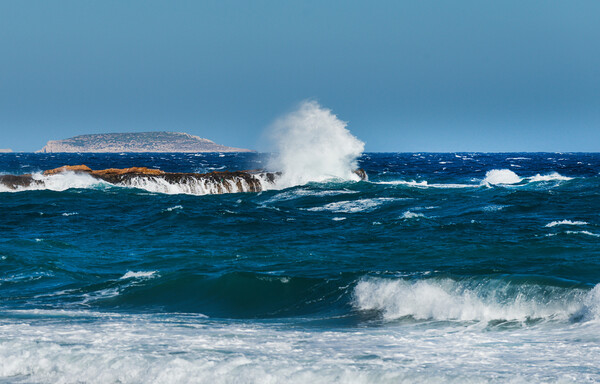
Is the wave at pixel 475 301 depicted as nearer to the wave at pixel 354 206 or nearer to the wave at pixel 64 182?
the wave at pixel 354 206

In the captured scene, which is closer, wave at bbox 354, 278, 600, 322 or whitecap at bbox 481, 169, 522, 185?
wave at bbox 354, 278, 600, 322

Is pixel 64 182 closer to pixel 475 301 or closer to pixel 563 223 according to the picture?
pixel 563 223

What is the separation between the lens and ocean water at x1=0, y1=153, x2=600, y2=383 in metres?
5.86

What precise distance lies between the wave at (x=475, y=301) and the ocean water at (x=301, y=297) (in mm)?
30

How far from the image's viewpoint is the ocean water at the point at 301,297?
5855 millimetres

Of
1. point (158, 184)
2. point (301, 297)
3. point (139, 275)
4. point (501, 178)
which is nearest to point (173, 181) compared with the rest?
point (158, 184)

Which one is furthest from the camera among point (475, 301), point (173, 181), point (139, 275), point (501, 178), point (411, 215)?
point (501, 178)

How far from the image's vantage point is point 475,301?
8648 mm

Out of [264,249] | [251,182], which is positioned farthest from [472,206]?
[251,182]

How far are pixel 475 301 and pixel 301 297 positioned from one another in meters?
2.97

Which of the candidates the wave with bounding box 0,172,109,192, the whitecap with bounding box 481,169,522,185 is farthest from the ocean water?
the whitecap with bounding box 481,169,522,185

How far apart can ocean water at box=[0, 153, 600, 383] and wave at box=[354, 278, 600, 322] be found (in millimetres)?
30

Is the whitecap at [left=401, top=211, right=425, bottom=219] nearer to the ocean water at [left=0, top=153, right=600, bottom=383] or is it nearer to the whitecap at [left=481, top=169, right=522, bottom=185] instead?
the ocean water at [left=0, top=153, right=600, bottom=383]

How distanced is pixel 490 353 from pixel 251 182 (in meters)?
26.7
